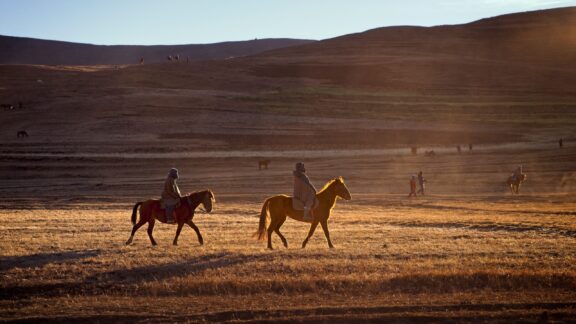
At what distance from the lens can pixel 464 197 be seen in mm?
44312

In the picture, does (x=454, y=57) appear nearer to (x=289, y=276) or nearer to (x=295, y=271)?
(x=295, y=271)

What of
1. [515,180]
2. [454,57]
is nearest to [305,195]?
[515,180]

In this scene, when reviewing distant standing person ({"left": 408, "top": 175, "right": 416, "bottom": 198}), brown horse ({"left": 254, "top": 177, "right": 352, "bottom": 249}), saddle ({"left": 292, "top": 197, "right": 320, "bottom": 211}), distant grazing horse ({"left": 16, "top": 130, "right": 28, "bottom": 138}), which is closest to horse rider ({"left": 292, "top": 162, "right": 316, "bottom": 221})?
saddle ({"left": 292, "top": 197, "right": 320, "bottom": 211})

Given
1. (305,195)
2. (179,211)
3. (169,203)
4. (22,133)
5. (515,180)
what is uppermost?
(22,133)

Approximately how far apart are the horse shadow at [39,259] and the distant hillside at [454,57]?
109 metres

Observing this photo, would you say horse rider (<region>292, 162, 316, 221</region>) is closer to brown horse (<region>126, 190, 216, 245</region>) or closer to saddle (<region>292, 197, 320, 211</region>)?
saddle (<region>292, 197, 320, 211</region>)

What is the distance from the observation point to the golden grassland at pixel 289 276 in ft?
42.3

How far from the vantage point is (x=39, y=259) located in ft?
56.1

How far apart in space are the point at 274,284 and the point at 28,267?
601 cm

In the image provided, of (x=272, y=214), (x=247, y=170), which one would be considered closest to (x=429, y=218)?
(x=272, y=214)

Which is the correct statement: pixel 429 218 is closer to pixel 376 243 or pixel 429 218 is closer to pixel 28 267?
pixel 376 243

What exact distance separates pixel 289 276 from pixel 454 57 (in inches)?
5606

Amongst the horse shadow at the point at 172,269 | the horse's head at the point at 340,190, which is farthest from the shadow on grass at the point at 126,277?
the horse's head at the point at 340,190

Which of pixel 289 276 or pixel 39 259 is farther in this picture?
pixel 39 259
